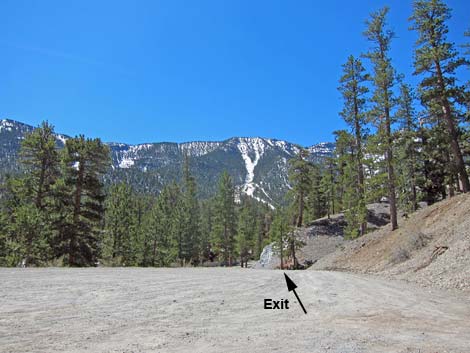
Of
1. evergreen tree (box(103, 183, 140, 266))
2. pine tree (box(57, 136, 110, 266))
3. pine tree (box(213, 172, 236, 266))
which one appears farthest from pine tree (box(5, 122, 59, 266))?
pine tree (box(213, 172, 236, 266))

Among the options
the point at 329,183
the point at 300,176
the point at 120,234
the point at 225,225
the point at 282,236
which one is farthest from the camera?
the point at 225,225

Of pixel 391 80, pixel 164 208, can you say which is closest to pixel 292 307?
pixel 391 80

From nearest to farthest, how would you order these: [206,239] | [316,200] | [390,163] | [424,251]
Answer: [424,251], [390,163], [316,200], [206,239]

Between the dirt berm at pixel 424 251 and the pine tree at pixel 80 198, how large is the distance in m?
19.1

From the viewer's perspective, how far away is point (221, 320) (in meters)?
7.49

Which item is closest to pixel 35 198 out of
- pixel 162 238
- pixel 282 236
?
pixel 162 238

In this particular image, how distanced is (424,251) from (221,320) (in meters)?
13.5

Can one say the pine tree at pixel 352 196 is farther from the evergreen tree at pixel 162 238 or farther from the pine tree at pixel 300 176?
the evergreen tree at pixel 162 238

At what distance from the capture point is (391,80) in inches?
981

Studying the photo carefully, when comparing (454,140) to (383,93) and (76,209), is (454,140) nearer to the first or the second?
(383,93)

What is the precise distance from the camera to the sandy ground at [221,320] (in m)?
5.67

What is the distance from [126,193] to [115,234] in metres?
9.79

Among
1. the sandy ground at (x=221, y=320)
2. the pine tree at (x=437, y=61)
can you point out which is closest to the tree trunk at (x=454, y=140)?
the pine tree at (x=437, y=61)

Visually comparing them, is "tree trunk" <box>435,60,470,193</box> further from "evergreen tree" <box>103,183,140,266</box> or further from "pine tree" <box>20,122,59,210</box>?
"evergreen tree" <box>103,183,140,266</box>
